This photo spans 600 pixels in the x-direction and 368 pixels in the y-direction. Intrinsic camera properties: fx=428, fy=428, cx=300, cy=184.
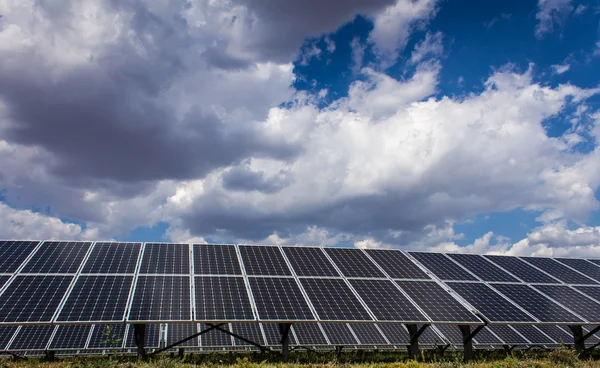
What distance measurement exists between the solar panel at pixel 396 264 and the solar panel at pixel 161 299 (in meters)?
13.9

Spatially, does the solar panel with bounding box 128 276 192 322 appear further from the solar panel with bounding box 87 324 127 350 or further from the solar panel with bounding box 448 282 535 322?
the solar panel with bounding box 448 282 535 322

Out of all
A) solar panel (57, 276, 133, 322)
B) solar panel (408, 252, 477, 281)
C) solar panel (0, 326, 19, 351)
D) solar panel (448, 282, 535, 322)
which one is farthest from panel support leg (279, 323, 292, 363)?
solar panel (0, 326, 19, 351)

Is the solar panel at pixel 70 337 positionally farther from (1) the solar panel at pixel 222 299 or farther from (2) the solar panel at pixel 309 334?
(2) the solar panel at pixel 309 334

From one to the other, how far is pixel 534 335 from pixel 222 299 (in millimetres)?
28900

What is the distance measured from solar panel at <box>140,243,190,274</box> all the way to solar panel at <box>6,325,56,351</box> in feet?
33.8

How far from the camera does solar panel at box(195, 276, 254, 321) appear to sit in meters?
21.6

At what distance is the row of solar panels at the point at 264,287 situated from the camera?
2203 centimetres

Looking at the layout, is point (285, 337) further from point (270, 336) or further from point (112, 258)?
point (270, 336)

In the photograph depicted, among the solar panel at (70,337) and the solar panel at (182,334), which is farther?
the solar panel at (182,334)

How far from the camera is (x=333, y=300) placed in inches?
971

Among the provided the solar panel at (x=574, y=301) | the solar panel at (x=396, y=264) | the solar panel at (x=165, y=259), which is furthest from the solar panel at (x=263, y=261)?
the solar panel at (x=574, y=301)

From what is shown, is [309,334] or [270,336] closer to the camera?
[309,334]

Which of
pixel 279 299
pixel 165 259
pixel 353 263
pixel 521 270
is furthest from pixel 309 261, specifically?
pixel 521 270

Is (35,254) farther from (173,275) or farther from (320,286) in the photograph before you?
(320,286)
